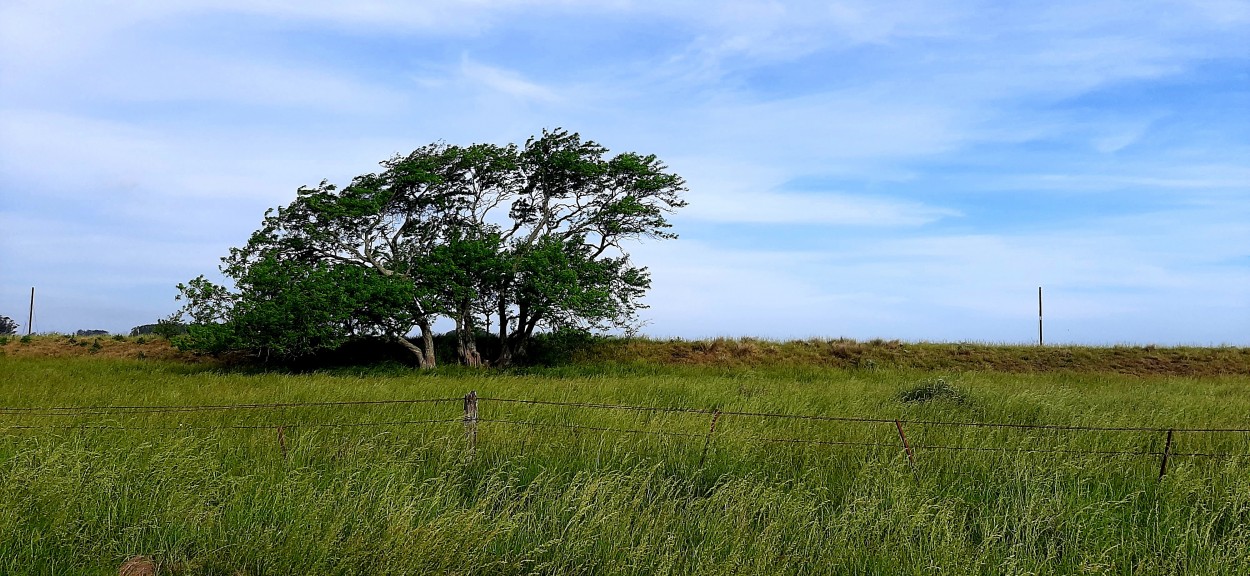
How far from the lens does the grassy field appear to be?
18.7ft

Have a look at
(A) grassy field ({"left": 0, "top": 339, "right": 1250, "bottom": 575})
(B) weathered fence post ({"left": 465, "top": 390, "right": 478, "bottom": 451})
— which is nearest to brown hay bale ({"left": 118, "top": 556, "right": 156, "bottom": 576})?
(A) grassy field ({"left": 0, "top": 339, "right": 1250, "bottom": 575})

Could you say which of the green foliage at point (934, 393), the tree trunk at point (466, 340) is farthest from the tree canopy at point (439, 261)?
the green foliage at point (934, 393)

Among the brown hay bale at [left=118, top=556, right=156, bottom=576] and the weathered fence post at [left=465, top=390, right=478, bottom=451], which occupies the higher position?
the weathered fence post at [left=465, top=390, right=478, bottom=451]

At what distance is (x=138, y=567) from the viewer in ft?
17.8

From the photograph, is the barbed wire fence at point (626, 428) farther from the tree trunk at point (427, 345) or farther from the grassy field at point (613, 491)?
the tree trunk at point (427, 345)

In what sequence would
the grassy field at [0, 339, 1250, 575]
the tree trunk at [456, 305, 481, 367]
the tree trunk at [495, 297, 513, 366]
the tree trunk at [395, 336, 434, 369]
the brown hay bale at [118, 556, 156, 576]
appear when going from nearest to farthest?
the brown hay bale at [118, 556, 156, 576]
the grassy field at [0, 339, 1250, 575]
the tree trunk at [395, 336, 434, 369]
the tree trunk at [456, 305, 481, 367]
the tree trunk at [495, 297, 513, 366]

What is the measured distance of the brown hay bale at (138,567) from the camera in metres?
5.38

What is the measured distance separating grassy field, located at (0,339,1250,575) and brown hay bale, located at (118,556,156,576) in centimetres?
13

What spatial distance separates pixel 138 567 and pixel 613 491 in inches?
146

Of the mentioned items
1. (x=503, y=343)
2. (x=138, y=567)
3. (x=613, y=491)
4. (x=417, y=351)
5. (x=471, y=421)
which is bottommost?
(x=138, y=567)

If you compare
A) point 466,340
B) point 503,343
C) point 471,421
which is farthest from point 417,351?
point 471,421

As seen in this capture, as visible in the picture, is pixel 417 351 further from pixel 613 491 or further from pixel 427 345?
pixel 613 491

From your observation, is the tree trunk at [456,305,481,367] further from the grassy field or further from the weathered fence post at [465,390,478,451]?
the weathered fence post at [465,390,478,451]

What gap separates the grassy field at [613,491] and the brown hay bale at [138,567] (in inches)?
4.9
